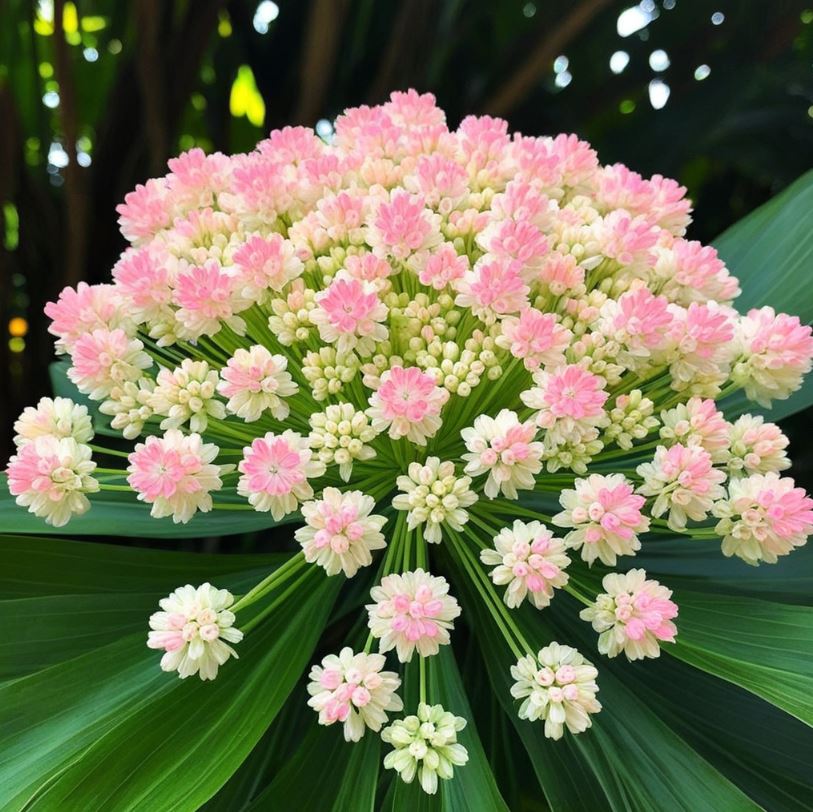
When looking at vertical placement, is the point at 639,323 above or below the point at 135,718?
above

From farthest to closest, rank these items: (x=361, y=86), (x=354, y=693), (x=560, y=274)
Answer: (x=361, y=86), (x=560, y=274), (x=354, y=693)

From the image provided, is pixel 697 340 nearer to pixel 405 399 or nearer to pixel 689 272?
pixel 689 272

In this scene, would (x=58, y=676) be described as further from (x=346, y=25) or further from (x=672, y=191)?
(x=346, y=25)

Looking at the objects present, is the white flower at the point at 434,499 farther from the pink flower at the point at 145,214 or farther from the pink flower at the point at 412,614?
the pink flower at the point at 145,214

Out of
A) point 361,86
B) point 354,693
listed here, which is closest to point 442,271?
point 354,693

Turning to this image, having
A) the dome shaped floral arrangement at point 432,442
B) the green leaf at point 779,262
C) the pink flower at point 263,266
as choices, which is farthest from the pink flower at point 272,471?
the green leaf at point 779,262

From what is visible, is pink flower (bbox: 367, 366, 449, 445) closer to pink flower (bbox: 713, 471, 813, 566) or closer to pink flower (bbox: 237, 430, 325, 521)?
pink flower (bbox: 237, 430, 325, 521)
